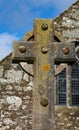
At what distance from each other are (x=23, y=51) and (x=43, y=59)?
1.11 ft

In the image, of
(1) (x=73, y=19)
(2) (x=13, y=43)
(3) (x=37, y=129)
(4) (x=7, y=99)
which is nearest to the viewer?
(3) (x=37, y=129)

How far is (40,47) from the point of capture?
5785 mm

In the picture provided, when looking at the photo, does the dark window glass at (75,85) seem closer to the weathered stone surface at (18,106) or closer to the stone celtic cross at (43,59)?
the weathered stone surface at (18,106)

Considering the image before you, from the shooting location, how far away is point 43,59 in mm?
5707

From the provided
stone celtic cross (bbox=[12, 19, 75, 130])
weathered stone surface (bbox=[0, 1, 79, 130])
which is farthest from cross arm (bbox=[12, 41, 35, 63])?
weathered stone surface (bbox=[0, 1, 79, 130])

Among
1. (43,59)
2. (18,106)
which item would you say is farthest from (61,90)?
(43,59)

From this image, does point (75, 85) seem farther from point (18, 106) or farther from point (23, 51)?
point (23, 51)

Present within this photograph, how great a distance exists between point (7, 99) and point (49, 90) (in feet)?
23.2

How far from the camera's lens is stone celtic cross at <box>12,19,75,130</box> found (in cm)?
552

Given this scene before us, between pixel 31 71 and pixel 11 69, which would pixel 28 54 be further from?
pixel 11 69

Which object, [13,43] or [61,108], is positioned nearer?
[13,43]

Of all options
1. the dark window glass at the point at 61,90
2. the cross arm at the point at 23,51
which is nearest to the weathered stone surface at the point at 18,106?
the dark window glass at the point at 61,90

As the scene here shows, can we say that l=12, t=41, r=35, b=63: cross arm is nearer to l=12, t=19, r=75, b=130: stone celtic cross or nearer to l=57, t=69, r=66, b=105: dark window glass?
l=12, t=19, r=75, b=130: stone celtic cross

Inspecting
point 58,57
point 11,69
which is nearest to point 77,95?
point 11,69
